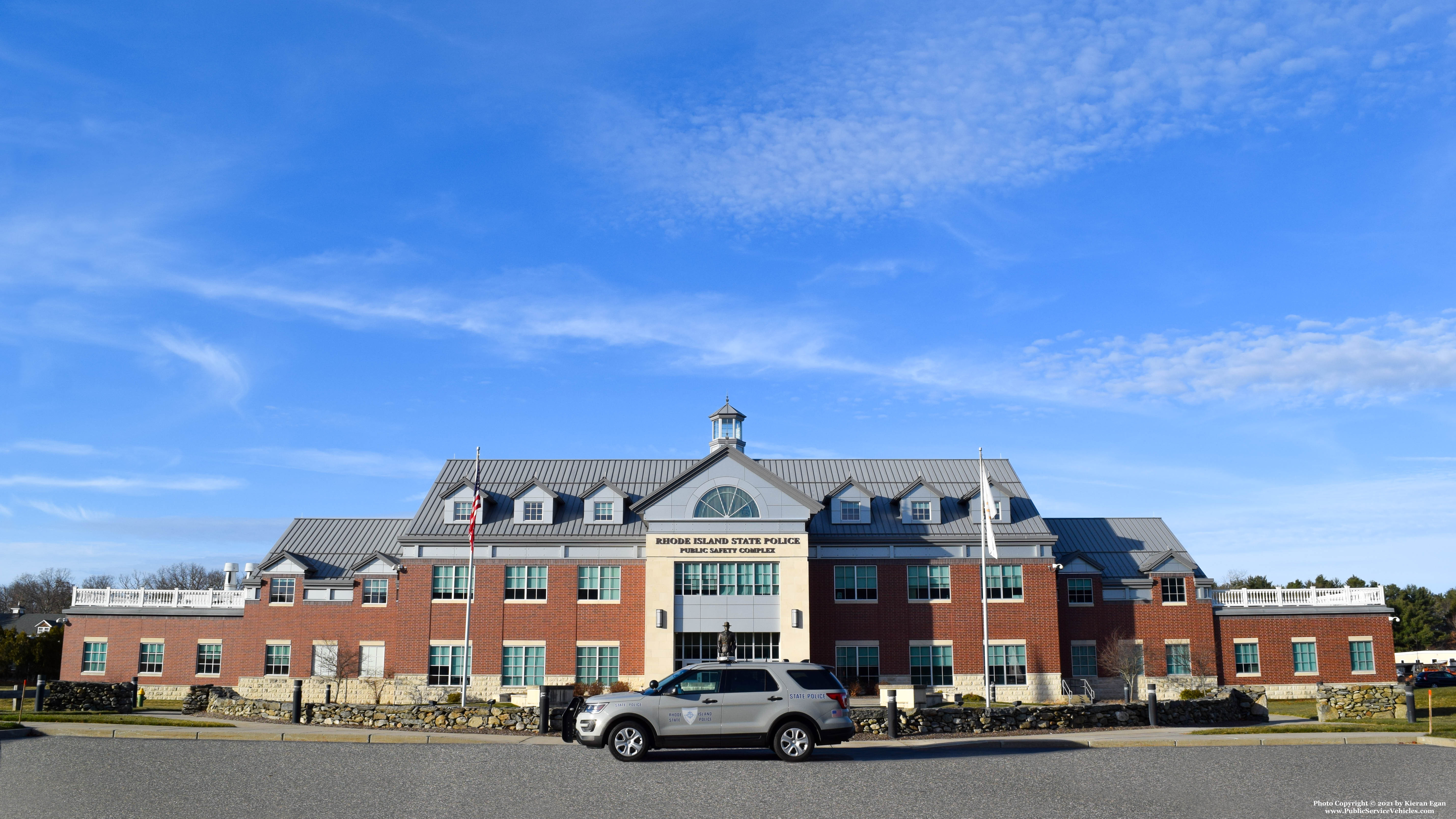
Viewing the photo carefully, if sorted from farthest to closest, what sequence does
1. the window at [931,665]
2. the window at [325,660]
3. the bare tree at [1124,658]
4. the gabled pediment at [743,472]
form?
the window at [325,660]
the bare tree at [1124,658]
the window at [931,665]
the gabled pediment at [743,472]

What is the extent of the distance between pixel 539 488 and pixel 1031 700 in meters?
23.2

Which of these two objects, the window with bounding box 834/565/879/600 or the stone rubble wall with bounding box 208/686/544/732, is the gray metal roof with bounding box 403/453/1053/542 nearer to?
the window with bounding box 834/565/879/600

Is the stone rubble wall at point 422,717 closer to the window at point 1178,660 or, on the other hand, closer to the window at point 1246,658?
the window at point 1178,660

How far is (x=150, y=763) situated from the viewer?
65.0 feet

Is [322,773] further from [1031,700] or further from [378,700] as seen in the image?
[1031,700]

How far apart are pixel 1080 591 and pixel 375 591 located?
108ft

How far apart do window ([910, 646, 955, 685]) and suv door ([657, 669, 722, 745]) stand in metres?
27.5

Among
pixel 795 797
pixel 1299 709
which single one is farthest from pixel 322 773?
pixel 1299 709

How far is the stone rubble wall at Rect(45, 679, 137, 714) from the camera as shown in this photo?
121ft

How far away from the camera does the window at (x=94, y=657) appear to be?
5288 centimetres

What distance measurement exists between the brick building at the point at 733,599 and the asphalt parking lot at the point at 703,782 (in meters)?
19.2

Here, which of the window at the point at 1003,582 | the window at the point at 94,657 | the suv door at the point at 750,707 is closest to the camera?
the suv door at the point at 750,707

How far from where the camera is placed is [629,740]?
65.7ft

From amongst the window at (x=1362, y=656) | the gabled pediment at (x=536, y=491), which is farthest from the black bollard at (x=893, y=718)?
the window at (x=1362, y=656)
